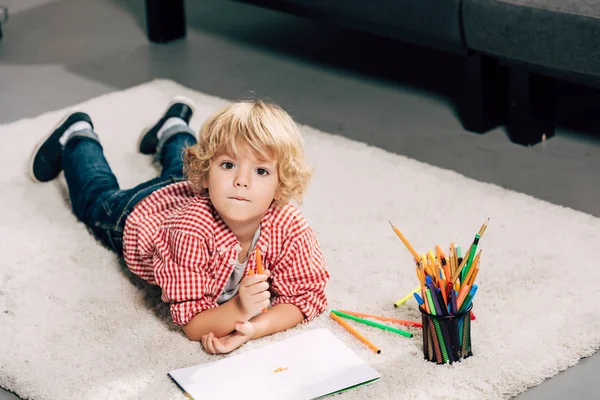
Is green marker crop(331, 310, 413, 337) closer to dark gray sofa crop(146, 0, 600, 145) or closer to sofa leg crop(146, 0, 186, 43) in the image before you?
dark gray sofa crop(146, 0, 600, 145)

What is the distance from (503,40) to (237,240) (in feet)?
2.85

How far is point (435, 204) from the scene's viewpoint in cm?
189

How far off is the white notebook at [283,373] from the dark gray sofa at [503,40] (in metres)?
0.86

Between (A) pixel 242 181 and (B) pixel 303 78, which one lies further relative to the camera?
(B) pixel 303 78

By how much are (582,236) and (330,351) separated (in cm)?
57

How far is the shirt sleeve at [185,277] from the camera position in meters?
1.45

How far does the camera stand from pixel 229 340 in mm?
1451

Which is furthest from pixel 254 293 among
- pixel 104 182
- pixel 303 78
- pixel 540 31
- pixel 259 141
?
pixel 303 78

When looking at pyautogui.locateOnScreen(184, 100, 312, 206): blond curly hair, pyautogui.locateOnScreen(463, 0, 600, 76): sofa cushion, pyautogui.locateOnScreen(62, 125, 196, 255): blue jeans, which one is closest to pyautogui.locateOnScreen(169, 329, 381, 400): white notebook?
pyautogui.locateOnScreen(184, 100, 312, 206): blond curly hair

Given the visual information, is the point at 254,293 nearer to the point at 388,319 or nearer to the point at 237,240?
the point at 237,240

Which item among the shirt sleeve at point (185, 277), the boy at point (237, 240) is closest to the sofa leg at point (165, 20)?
the boy at point (237, 240)

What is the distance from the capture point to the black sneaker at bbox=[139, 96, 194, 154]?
2098mm

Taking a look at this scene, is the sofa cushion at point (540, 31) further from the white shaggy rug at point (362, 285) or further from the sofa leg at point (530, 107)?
the white shaggy rug at point (362, 285)

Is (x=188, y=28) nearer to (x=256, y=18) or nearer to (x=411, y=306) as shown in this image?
(x=256, y=18)
